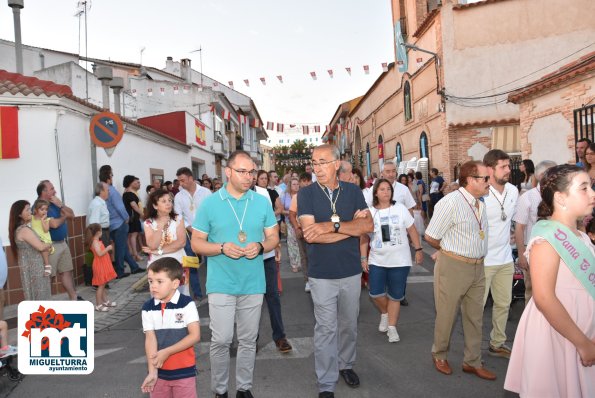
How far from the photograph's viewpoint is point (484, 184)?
423 centimetres

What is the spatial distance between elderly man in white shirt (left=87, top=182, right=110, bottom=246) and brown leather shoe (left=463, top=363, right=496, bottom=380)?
275 inches

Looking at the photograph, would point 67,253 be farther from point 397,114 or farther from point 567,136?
point 397,114

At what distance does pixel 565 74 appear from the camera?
34.1 feet

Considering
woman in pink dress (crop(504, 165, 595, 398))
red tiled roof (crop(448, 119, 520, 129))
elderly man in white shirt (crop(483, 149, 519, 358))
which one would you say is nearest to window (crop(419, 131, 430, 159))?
red tiled roof (crop(448, 119, 520, 129))

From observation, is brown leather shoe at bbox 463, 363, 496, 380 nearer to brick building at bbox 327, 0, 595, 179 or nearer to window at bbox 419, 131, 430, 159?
brick building at bbox 327, 0, 595, 179

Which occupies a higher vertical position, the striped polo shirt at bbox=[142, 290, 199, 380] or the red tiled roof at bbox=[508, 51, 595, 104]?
the red tiled roof at bbox=[508, 51, 595, 104]

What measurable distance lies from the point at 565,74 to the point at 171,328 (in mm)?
10361

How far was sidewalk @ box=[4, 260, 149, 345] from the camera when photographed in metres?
6.58

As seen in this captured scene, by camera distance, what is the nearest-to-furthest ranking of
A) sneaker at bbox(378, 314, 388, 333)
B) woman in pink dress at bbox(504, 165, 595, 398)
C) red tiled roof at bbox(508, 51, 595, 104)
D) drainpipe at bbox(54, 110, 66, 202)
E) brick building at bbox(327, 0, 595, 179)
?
woman in pink dress at bbox(504, 165, 595, 398), sneaker at bbox(378, 314, 388, 333), drainpipe at bbox(54, 110, 66, 202), red tiled roof at bbox(508, 51, 595, 104), brick building at bbox(327, 0, 595, 179)

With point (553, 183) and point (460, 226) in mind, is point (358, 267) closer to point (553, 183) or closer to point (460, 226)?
point (460, 226)

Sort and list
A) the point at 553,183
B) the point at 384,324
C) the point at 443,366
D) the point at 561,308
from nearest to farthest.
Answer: the point at 561,308
the point at 553,183
the point at 443,366
the point at 384,324

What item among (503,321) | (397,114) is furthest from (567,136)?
(397,114)

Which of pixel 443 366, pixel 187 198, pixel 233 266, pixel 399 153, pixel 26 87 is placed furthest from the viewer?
pixel 399 153

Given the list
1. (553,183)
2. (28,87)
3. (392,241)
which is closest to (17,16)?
(28,87)
